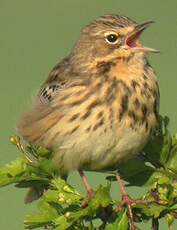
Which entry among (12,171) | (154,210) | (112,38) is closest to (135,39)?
(112,38)

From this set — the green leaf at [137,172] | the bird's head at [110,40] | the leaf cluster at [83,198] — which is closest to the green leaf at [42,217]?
the leaf cluster at [83,198]

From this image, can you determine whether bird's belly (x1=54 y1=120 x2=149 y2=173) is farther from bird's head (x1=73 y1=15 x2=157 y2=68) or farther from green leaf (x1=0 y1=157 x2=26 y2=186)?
green leaf (x1=0 y1=157 x2=26 y2=186)

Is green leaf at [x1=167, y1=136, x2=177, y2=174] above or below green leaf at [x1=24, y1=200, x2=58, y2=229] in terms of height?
below

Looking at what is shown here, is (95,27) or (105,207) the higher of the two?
(95,27)

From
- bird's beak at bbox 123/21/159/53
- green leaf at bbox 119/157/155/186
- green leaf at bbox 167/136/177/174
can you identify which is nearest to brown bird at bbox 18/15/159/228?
bird's beak at bbox 123/21/159/53

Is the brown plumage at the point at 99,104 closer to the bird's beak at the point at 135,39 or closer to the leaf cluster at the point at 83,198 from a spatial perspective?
the bird's beak at the point at 135,39

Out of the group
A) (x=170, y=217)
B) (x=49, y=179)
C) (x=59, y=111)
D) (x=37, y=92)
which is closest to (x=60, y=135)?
(x=59, y=111)

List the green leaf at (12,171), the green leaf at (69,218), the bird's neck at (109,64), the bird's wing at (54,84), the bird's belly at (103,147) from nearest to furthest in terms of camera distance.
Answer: the green leaf at (69,218) < the green leaf at (12,171) < the bird's belly at (103,147) < the bird's neck at (109,64) < the bird's wing at (54,84)

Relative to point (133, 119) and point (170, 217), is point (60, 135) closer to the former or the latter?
point (133, 119)
